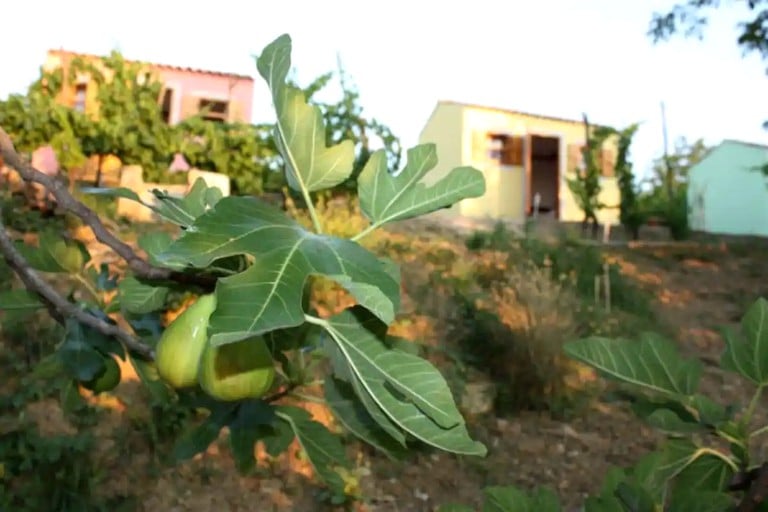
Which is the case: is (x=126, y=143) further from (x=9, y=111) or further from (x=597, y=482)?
(x=597, y=482)

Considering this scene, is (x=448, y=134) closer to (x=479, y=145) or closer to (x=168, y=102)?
(x=479, y=145)

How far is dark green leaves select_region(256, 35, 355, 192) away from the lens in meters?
0.53

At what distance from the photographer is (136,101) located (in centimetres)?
805

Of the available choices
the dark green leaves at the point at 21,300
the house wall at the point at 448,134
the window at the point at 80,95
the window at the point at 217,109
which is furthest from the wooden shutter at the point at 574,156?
the dark green leaves at the point at 21,300

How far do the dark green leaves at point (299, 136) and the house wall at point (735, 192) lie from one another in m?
14.7

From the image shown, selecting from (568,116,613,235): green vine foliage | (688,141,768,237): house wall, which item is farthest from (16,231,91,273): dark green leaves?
(688,141,768,237): house wall

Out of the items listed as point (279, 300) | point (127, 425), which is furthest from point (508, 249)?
point (279, 300)

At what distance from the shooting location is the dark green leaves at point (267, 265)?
1.34 feet

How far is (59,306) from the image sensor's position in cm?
80

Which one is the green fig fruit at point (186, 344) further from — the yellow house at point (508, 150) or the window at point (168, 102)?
the yellow house at point (508, 150)

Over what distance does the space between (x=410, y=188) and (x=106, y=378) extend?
548mm

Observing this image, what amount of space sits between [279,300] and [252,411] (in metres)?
0.49

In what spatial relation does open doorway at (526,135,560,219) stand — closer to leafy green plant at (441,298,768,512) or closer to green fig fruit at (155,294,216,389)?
leafy green plant at (441,298,768,512)

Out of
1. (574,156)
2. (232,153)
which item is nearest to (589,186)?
(574,156)
